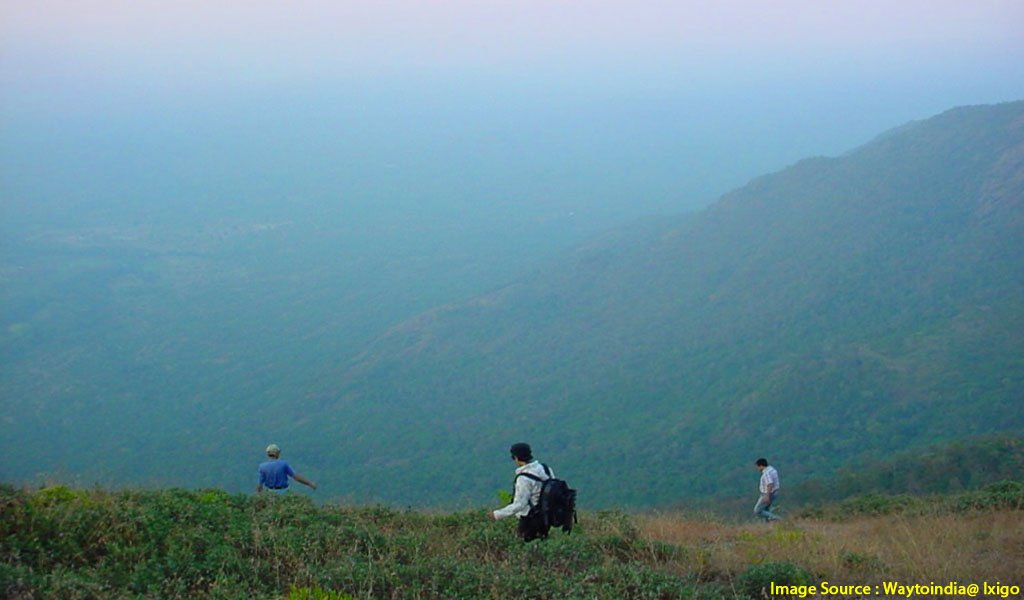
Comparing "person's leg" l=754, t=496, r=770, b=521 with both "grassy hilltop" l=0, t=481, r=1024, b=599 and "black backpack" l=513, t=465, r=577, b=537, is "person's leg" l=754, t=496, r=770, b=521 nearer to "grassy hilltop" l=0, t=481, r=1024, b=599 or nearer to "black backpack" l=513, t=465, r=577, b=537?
"grassy hilltop" l=0, t=481, r=1024, b=599

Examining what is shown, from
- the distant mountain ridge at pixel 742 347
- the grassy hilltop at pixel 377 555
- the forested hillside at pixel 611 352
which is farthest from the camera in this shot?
the forested hillside at pixel 611 352

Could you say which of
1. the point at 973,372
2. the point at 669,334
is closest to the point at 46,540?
the point at 973,372

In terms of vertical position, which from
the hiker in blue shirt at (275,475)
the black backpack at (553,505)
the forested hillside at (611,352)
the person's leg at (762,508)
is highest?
the forested hillside at (611,352)

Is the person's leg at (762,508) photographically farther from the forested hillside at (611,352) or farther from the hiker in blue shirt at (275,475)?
the forested hillside at (611,352)

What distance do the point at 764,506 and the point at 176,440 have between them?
69.5 metres

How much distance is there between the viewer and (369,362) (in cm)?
8656

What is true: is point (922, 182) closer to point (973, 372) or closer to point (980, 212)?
point (980, 212)

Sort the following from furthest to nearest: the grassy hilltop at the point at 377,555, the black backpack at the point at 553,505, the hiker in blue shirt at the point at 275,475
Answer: the hiker in blue shirt at the point at 275,475 → the black backpack at the point at 553,505 → the grassy hilltop at the point at 377,555

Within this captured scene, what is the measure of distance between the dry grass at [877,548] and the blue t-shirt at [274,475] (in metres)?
3.94

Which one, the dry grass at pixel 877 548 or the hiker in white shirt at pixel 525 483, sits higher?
the hiker in white shirt at pixel 525 483

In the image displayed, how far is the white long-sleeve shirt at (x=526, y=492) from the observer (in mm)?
6738

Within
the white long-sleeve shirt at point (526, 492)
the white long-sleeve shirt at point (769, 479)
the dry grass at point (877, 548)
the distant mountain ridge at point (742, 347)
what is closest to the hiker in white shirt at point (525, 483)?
the white long-sleeve shirt at point (526, 492)

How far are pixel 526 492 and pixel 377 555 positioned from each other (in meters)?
1.21

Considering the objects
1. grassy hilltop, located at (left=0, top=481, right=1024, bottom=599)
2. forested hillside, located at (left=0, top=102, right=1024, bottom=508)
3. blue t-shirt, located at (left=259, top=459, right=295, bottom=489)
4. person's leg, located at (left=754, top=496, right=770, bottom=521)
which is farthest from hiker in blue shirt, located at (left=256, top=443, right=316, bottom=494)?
forested hillside, located at (left=0, top=102, right=1024, bottom=508)
